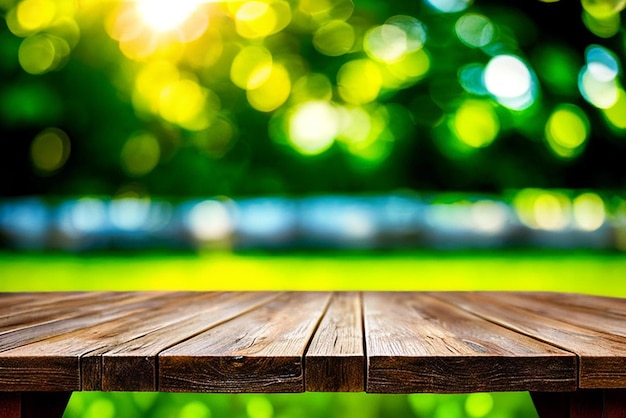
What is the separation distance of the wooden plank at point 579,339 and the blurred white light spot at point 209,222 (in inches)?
36.6

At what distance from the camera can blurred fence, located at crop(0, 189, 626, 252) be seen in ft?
6.47

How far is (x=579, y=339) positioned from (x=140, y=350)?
21.4 inches

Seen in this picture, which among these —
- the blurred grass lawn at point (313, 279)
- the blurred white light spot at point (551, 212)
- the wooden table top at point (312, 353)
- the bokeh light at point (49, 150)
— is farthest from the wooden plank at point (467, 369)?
the bokeh light at point (49, 150)

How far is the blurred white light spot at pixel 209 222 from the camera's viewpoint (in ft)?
6.62

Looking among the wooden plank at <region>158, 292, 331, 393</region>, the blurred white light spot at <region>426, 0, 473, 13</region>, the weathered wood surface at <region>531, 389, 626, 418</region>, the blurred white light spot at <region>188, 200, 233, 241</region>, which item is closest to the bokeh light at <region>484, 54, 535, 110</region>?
the blurred white light spot at <region>426, 0, 473, 13</region>

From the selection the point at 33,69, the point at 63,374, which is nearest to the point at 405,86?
the point at 33,69

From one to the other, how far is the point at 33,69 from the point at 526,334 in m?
1.95

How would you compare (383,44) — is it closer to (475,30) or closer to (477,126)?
(475,30)

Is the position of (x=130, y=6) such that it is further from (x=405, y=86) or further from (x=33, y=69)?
(x=405, y=86)

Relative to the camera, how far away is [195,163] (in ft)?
6.97

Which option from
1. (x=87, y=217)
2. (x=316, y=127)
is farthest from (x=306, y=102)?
(x=87, y=217)

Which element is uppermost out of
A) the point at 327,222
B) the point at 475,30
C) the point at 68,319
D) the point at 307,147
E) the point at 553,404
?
the point at 475,30

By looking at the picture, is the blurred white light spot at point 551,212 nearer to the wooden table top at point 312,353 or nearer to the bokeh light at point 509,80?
the bokeh light at point 509,80

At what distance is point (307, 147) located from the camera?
2.11 meters
